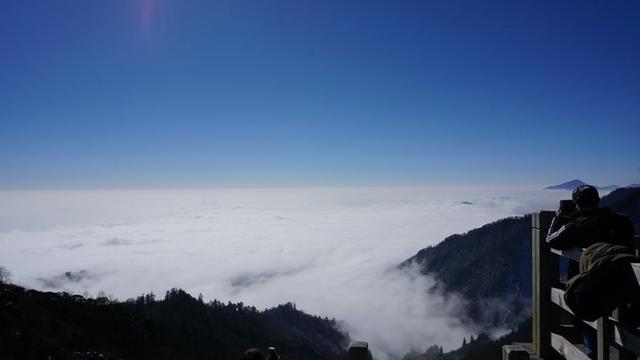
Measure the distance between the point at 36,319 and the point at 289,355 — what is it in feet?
344

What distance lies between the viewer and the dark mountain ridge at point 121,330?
81.6 metres

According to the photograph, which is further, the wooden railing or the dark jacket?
the wooden railing

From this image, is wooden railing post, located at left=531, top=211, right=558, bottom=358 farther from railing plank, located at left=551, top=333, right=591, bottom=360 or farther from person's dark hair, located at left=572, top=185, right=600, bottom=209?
person's dark hair, located at left=572, top=185, right=600, bottom=209

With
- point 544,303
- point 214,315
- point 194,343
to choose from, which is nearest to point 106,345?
point 194,343

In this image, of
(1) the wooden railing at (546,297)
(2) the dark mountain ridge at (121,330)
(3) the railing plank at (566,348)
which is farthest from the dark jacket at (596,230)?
(2) the dark mountain ridge at (121,330)

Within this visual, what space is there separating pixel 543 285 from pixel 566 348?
945mm

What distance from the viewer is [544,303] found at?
6699mm

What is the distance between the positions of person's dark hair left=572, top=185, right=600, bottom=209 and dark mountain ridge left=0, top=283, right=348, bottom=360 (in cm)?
8792

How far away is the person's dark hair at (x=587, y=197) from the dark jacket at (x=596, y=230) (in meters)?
0.16

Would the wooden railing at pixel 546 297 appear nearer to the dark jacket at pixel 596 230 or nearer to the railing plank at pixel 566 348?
the railing plank at pixel 566 348

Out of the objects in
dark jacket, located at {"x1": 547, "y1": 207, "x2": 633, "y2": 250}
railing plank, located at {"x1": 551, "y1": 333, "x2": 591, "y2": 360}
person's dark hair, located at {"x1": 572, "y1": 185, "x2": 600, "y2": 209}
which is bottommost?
railing plank, located at {"x1": 551, "y1": 333, "x2": 591, "y2": 360}

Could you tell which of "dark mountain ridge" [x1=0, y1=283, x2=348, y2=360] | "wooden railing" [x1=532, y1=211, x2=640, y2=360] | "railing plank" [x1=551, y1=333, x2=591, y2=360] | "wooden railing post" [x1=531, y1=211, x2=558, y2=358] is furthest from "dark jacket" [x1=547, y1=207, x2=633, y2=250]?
"dark mountain ridge" [x1=0, y1=283, x2=348, y2=360]

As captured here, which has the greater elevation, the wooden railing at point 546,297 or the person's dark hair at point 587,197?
the person's dark hair at point 587,197

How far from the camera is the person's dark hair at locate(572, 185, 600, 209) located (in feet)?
18.7
